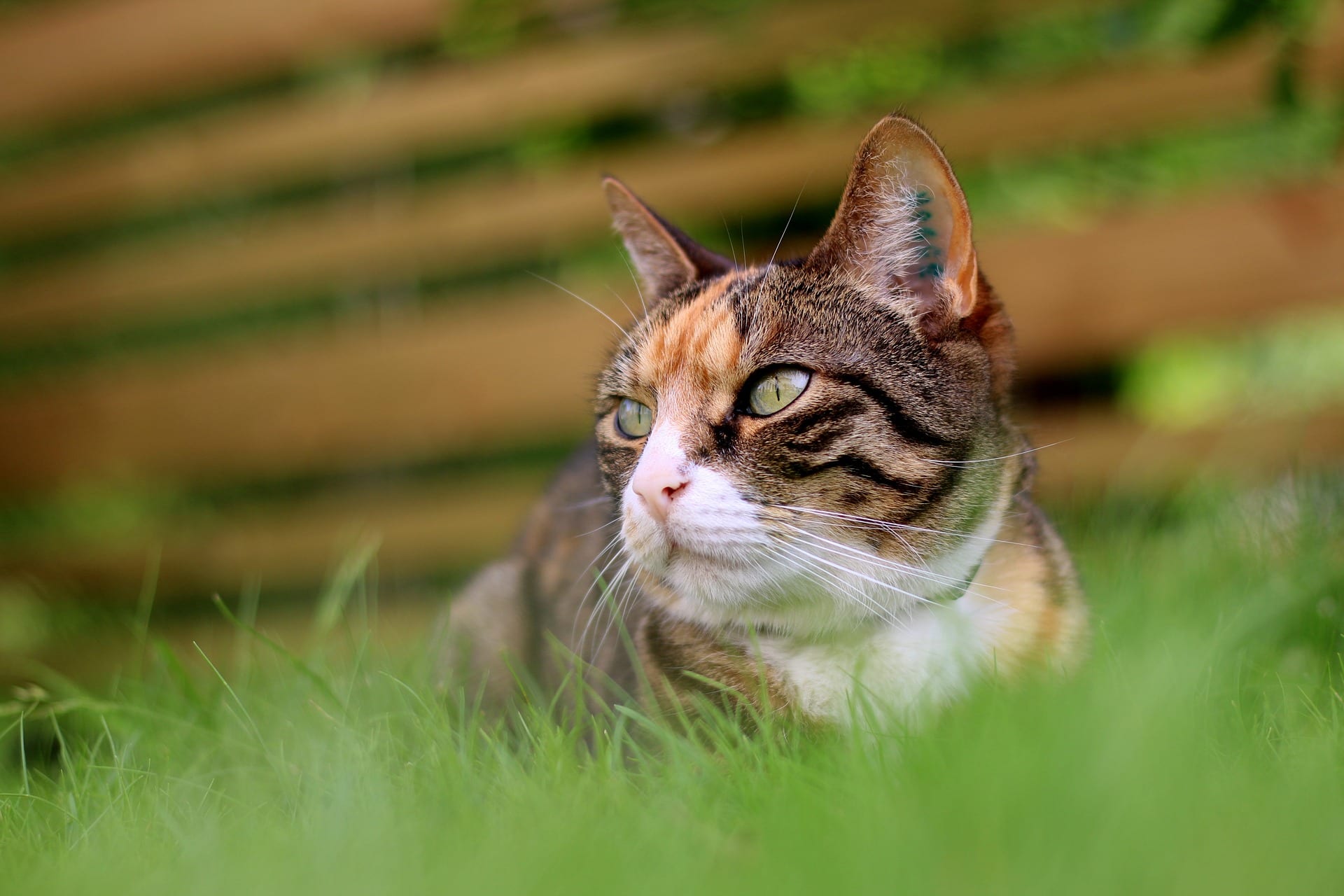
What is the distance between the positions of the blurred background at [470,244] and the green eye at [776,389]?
2.07 feet

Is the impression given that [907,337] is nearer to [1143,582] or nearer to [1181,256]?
[1143,582]

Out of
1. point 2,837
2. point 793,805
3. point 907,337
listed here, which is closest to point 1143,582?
point 907,337

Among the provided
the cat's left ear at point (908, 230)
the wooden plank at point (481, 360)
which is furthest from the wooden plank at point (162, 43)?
the cat's left ear at point (908, 230)

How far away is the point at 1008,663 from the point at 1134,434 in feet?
5.16

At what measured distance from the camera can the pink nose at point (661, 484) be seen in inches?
49.0

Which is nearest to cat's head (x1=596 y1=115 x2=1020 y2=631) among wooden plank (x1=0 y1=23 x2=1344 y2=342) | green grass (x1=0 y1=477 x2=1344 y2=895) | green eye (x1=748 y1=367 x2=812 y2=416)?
green eye (x1=748 y1=367 x2=812 y2=416)

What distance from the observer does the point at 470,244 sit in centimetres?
347

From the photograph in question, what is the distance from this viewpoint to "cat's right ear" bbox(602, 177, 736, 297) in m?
1.67

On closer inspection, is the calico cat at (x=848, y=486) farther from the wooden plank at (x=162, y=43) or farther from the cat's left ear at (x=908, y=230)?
the wooden plank at (x=162, y=43)

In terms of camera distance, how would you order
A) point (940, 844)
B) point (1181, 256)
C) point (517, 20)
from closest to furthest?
point (940, 844)
point (1181, 256)
point (517, 20)

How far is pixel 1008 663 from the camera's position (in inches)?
52.4

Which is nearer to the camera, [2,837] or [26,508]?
[2,837]

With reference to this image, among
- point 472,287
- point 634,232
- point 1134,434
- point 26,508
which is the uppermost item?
point 634,232

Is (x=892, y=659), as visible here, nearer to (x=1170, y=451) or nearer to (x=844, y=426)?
(x=844, y=426)
